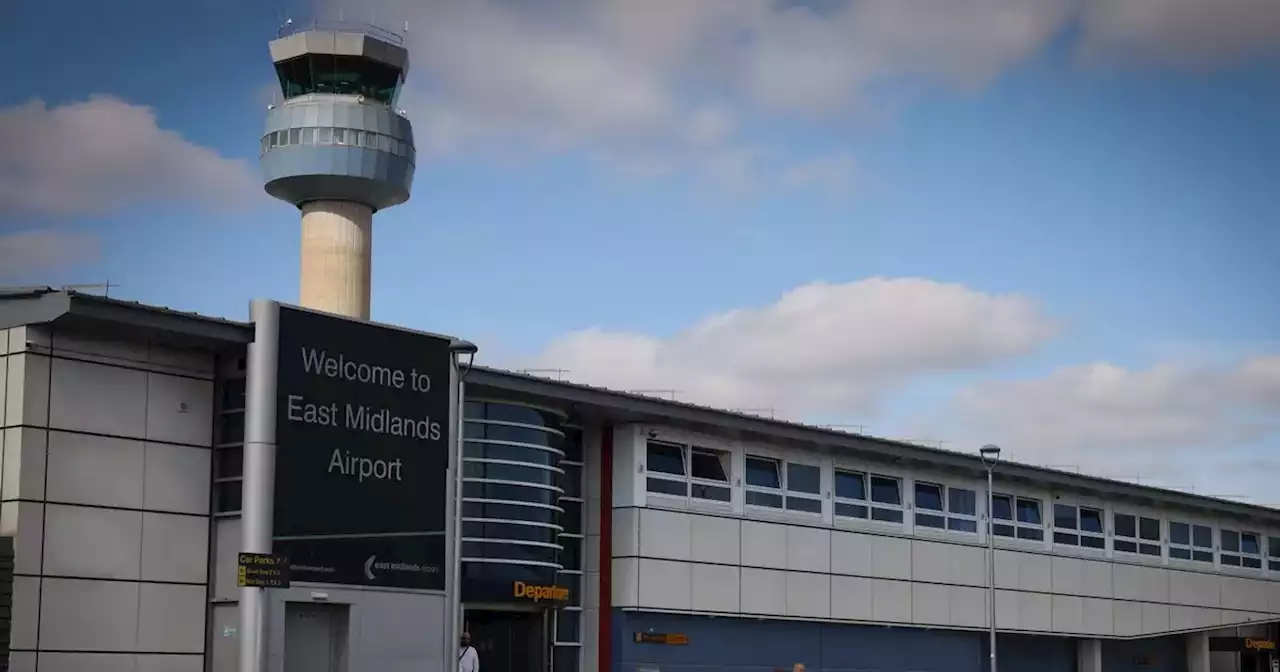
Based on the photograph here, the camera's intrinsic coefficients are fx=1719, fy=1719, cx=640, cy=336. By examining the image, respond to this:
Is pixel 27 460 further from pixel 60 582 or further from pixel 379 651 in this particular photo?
pixel 379 651

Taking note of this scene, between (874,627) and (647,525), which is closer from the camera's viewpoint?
(647,525)

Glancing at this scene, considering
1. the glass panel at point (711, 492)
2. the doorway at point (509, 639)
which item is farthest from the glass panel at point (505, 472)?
the glass panel at point (711, 492)

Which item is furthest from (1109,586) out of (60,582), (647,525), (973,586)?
(60,582)

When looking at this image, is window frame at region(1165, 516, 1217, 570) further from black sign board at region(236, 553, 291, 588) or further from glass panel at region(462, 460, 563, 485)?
black sign board at region(236, 553, 291, 588)

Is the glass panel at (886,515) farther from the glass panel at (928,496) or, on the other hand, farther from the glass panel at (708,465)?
the glass panel at (708,465)

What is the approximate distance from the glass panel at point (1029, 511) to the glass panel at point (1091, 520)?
2.33 m

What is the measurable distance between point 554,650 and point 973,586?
50.1 feet

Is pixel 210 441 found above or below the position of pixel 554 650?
above

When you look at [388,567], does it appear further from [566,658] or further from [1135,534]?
[1135,534]

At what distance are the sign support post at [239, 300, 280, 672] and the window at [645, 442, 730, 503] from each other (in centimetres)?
1144

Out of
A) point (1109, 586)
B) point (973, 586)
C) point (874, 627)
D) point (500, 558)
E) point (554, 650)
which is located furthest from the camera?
point (1109, 586)

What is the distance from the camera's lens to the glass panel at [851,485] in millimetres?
45781

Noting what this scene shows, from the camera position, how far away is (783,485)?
145ft

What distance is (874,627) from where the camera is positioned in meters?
46.2
